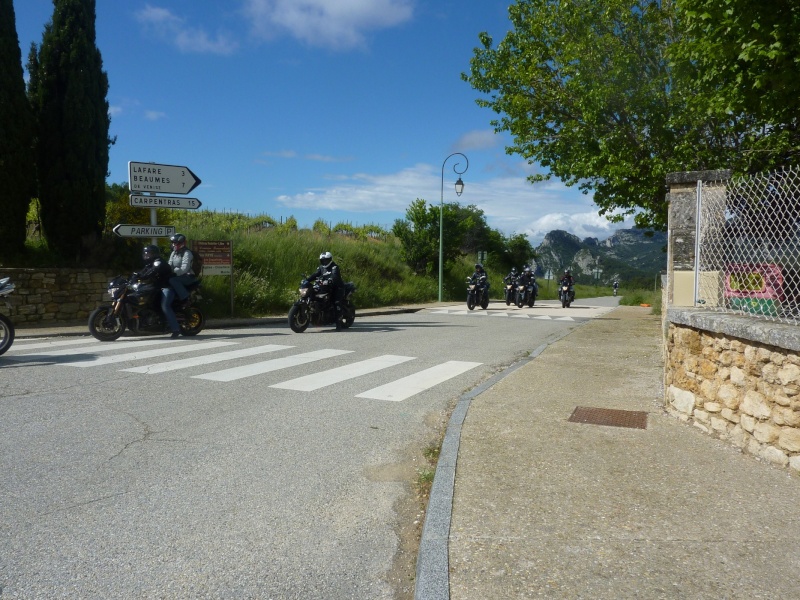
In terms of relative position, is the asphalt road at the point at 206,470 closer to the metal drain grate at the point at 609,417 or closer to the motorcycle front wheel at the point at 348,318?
the metal drain grate at the point at 609,417

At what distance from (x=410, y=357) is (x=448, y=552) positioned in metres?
7.14

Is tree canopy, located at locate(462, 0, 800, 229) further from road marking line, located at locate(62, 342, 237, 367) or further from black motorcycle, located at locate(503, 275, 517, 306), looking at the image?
black motorcycle, located at locate(503, 275, 517, 306)

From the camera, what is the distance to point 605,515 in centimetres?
354

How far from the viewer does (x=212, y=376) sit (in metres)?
7.91

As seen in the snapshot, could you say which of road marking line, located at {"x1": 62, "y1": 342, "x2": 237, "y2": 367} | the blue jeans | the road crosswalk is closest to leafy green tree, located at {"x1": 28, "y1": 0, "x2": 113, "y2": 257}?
the road crosswalk

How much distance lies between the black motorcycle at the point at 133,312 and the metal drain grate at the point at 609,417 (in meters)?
7.99

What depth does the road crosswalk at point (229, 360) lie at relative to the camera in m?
7.74

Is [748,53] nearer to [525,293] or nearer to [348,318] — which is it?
[348,318]

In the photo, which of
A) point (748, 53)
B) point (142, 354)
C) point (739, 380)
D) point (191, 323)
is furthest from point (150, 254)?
point (739, 380)

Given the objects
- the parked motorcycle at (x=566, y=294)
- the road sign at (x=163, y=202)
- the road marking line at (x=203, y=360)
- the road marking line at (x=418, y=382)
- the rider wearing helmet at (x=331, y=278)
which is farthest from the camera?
the parked motorcycle at (x=566, y=294)

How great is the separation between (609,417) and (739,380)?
4.30ft

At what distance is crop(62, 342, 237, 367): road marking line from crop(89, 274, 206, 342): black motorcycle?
1.11m

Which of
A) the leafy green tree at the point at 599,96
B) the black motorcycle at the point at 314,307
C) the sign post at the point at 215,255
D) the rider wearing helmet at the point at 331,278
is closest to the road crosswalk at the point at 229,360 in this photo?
the black motorcycle at the point at 314,307

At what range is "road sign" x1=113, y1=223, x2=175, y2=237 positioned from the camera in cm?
1330
